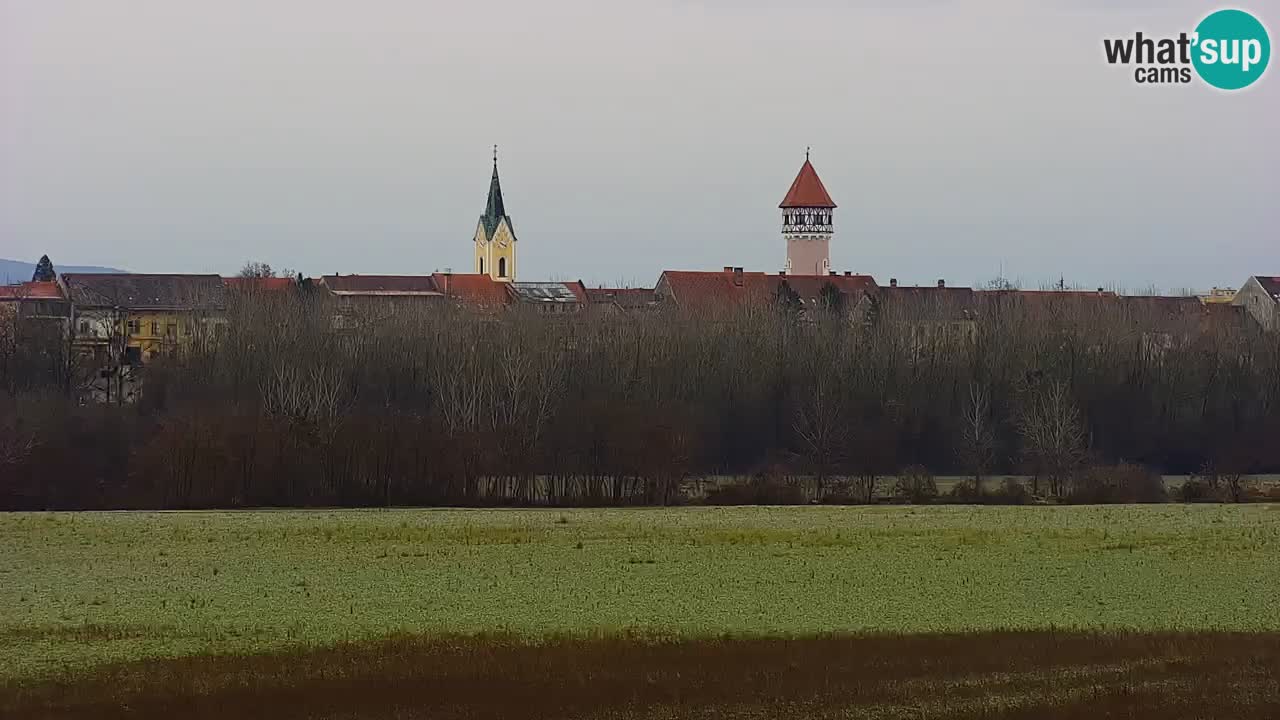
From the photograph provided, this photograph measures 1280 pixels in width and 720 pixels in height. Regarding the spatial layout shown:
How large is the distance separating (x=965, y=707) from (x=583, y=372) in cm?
4474

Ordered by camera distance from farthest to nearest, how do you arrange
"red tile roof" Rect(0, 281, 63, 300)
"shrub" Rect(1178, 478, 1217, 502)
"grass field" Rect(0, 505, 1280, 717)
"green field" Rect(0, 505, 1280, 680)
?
"red tile roof" Rect(0, 281, 63, 300)
"shrub" Rect(1178, 478, 1217, 502)
"green field" Rect(0, 505, 1280, 680)
"grass field" Rect(0, 505, 1280, 717)

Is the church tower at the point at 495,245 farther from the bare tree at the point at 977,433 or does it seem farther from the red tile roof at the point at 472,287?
the bare tree at the point at 977,433

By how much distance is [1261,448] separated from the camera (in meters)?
57.0

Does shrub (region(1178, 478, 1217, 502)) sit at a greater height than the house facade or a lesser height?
lesser

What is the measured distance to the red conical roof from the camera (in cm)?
11831

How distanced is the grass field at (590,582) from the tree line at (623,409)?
9179 millimetres

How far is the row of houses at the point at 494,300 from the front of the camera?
78.2 meters

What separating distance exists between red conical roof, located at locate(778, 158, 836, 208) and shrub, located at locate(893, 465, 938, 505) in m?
71.2

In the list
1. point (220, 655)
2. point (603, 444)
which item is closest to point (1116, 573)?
point (220, 655)

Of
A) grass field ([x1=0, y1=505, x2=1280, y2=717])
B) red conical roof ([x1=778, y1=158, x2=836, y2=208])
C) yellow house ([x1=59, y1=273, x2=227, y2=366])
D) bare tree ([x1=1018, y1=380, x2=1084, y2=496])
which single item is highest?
red conical roof ([x1=778, y1=158, x2=836, y2=208])

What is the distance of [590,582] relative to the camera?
24328 mm

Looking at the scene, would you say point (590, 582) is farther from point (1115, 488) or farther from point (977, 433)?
point (977, 433)

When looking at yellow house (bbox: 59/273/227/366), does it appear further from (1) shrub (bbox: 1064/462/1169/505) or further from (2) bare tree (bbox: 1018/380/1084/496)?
(1) shrub (bbox: 1064/462/1169/505)

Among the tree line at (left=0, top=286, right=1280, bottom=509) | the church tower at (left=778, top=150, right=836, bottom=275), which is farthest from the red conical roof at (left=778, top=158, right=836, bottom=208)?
the tree line at (left=0, top=286, right=1280, bottom=509)
